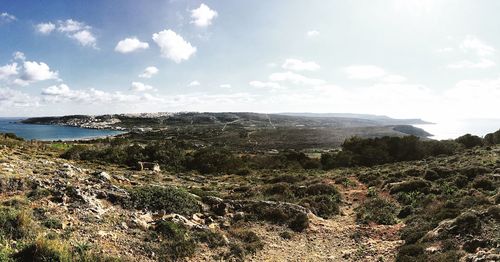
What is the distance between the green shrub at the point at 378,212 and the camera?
18.0 m

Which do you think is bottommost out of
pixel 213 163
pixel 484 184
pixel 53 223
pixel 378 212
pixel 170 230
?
pixel 213 163

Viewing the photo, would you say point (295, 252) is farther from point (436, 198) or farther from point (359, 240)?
point (436, 198)

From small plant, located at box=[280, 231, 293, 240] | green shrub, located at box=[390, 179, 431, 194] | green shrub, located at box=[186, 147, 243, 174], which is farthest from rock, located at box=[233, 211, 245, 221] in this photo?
green shrub, located at box=[186, 147, 243, 174]

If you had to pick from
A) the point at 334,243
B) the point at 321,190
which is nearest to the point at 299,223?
the point at 334,243

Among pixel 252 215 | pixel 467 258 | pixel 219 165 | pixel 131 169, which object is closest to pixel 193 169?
pixel 219 165

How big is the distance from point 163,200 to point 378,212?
1188 cm

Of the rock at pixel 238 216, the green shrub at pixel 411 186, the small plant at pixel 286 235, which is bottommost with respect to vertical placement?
the small plant at pixel 286 235

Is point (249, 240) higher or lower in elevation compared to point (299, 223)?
higher

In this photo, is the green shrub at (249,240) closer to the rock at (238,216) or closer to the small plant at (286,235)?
the small plant at (286,235)

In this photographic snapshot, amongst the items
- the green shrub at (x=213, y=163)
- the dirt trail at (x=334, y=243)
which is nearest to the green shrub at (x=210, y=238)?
the dirt trail at (x=334, y=243)

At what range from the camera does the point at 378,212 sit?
1948 cm

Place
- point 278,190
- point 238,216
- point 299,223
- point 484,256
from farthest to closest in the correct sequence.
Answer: point 278,190
point 238,216
point 299,223
point 484,256

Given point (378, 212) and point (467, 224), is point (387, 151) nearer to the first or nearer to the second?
point (378, 212)

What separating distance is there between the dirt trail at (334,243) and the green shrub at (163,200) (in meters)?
3.62
